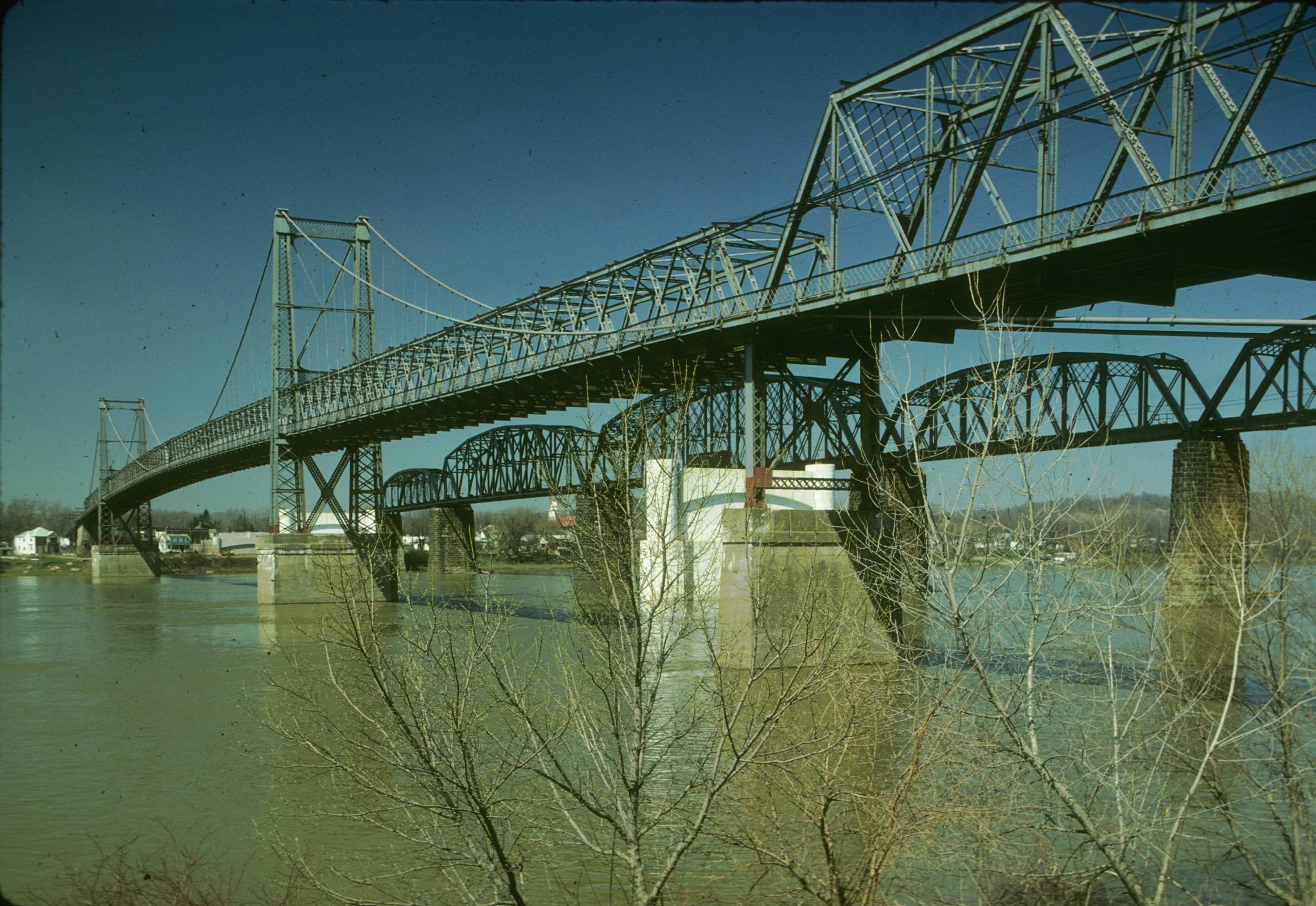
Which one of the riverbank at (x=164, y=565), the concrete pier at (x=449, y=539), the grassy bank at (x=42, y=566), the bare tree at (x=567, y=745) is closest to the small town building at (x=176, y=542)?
the riverbank at (x=164, y=565)

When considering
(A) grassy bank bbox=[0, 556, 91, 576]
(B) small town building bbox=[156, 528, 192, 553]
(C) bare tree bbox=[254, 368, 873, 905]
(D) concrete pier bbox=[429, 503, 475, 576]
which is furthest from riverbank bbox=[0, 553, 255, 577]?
(C) bare tree bbox=[254, 368, 873, 905]

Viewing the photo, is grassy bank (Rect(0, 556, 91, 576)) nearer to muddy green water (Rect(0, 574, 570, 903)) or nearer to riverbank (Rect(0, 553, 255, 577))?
riverbank (Rect(0, 553, 255, 577))

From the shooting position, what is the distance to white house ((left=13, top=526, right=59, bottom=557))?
134 meters

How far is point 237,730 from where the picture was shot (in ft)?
63.4

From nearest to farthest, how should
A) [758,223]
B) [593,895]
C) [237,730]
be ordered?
[593,895] → [237,730] → [758,223]

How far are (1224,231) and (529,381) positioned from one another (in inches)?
934

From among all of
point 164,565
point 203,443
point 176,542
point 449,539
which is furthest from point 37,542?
point 203,443

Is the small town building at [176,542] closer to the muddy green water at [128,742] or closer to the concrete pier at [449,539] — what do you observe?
the concrete pier at [449,539]

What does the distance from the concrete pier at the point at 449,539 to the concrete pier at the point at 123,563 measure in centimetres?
2517

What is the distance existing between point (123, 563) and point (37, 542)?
2199 inches

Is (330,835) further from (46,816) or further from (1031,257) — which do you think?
(1031,257)

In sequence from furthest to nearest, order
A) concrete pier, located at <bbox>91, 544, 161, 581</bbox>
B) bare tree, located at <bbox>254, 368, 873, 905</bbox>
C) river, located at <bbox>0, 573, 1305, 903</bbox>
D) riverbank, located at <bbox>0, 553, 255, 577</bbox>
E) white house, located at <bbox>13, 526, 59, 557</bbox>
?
1. white house, located at <bbox>13, 526, 59, 557</bbox>
2. riverbank, located at <bbox>0, 553, 255, 577</bbox>
3. concrete pier, located at <bbox>91, 544, 161, 581</bbox>
4. river, located at <bbox>0, 573, 1305, 903</bbox>
5. bare tree, located at <bbox>254, 368, 873, 905</bbox>

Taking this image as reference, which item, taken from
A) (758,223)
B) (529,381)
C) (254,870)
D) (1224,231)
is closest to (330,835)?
(254,870)

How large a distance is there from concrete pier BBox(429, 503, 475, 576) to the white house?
6722cm
